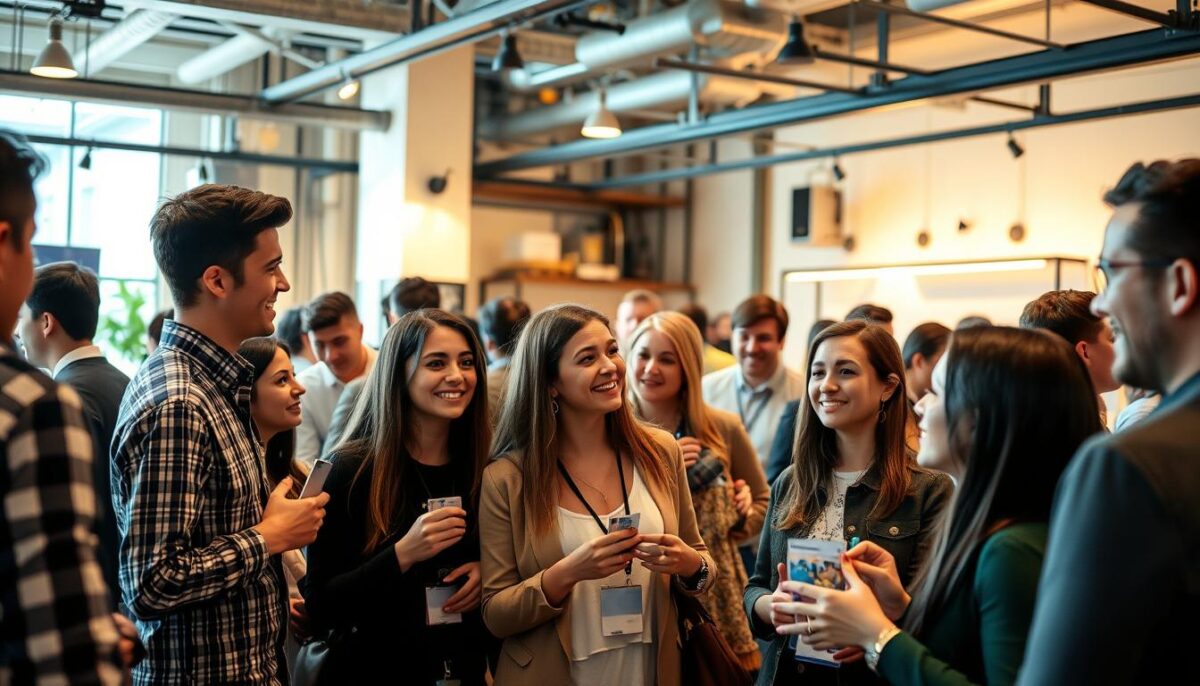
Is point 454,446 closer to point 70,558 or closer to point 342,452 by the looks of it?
point 342,452

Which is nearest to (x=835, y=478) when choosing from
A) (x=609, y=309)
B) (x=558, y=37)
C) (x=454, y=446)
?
(x=454, y=446)

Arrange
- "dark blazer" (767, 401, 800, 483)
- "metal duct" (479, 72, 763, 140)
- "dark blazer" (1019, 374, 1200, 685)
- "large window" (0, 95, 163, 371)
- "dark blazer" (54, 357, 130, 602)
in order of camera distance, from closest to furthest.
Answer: "dark blazer" (1019, 374, 1200, 685)
"dark blazer" (54, 357, 130, 602)
"dark blazer" (767, 401, 800, 483)
"metal duct" (479, 72, 763, 140)
"large window" (0, 95, 163, 371)

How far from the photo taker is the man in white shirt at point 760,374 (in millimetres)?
5344

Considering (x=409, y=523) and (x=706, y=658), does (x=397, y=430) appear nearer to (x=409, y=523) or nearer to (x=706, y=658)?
(x=409, y=523)

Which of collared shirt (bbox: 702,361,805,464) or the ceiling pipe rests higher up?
the ceiling pipe

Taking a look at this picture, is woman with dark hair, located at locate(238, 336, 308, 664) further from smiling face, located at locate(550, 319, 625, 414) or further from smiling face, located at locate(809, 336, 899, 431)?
smiling face, located at locate(809, 336, 899, 431)

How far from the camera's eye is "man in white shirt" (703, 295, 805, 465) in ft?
17.5

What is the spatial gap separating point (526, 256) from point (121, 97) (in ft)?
13.9

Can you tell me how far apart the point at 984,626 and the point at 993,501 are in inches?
7.1

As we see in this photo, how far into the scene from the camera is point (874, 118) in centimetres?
1021

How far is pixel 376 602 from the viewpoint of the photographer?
277 cm

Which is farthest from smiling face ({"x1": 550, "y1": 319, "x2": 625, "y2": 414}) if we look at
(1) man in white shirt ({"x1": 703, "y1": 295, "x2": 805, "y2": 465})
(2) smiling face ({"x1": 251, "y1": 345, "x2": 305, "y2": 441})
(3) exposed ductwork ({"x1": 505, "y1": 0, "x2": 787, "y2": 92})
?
(3) exposed ductwork ({"x1": 505, "y1": 0, "x2": 787, "y2": 92})

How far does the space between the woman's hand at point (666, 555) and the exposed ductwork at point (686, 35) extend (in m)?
4.45

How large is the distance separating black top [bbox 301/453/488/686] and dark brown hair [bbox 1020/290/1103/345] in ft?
5.65
